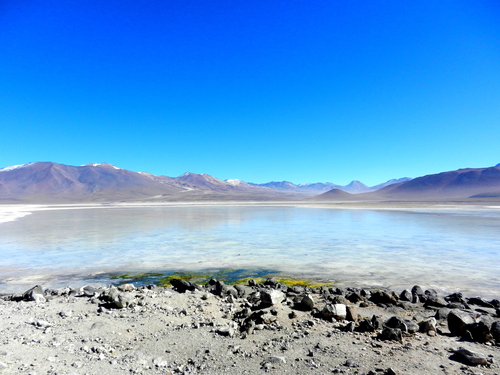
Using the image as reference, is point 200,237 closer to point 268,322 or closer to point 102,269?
point 102,269

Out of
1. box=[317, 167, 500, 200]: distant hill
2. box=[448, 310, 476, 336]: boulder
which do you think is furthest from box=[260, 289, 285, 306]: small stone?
box=[317, 167, 500, 200]: distant hill

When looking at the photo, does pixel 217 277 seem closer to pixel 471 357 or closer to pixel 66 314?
pixel 66 314

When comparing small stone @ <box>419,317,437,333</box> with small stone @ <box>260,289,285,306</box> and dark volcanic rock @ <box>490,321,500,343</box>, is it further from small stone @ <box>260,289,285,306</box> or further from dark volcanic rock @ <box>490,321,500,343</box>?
small stone @ <box>260,289,285,306</box>

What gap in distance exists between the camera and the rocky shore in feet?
12.8

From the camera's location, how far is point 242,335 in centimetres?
470

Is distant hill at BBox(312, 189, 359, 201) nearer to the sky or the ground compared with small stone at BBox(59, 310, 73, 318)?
nearer to the sky

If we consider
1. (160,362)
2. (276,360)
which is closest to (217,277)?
(160,362)

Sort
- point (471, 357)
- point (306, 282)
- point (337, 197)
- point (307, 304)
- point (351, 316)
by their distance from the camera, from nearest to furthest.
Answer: point (471, 357) → point (351, 316) → point (307, 304) → point (306, 282) → point (337, 197)

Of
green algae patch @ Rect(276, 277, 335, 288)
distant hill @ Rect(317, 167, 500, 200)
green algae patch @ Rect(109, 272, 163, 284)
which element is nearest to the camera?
green algae patch @ Rect(276, 277, 335, 288)

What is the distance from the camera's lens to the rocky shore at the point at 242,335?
153 inches

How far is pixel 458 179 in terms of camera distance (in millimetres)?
151625

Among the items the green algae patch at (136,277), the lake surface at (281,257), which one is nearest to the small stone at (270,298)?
the lake surface at (281,257)

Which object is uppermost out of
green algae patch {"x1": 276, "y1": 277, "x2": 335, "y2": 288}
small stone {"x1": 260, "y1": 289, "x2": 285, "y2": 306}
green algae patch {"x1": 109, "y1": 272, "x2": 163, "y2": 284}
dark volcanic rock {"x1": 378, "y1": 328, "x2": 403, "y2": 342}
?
small stone {"x1": 260, "y1": 289, "x2": 285, "y2": 306}

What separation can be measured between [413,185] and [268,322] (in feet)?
579
